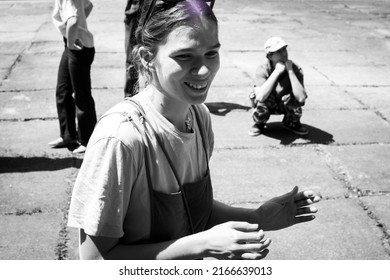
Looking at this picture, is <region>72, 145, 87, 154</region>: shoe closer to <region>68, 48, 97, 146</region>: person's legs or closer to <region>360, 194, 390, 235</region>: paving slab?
<region>68, 48, 97, 146</region>: person's legs

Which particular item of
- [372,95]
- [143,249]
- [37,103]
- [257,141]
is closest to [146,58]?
[143,249]

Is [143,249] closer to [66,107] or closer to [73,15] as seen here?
[73,15]

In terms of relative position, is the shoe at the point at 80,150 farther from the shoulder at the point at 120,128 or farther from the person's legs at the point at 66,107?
the shoulder at the point at 120,128

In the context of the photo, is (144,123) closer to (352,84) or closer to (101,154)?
(101,154)

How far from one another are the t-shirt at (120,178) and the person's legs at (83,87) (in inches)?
136

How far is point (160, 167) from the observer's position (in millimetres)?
1788

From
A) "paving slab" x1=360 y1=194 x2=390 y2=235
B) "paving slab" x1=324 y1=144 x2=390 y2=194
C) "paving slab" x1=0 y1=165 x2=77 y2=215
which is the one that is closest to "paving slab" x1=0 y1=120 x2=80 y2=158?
"paving slab" x1=0 y1=165 x2=77 y2=215

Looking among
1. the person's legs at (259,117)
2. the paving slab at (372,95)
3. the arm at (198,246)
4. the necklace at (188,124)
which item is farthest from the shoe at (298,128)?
the arm at (198,246)

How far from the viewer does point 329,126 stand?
6363 mm

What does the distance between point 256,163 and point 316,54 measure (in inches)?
194

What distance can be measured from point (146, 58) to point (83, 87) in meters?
3.50

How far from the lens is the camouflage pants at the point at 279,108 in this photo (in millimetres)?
5883

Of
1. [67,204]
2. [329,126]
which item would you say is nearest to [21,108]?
[67,204]

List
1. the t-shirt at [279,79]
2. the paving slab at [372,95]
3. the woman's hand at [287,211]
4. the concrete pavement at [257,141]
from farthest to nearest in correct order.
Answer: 1. the paving slab at [372,95]
2. the t-shirt at [279,79]
3. the concrete pavement at [257,141]
4. the woman's hand at [287,211]
